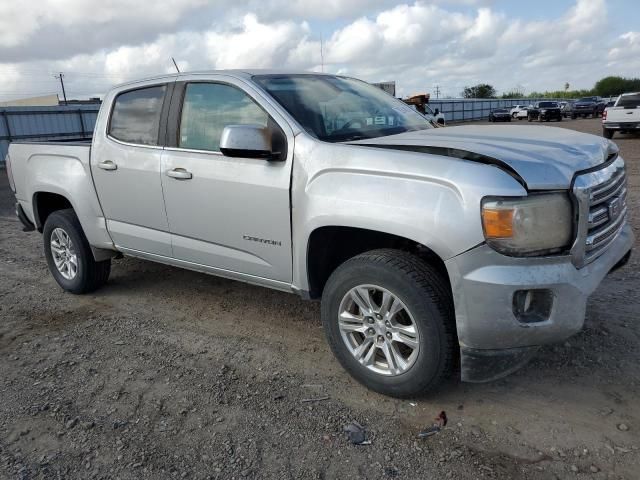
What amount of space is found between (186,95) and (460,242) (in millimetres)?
2421

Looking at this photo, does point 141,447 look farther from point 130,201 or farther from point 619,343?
point 619,343

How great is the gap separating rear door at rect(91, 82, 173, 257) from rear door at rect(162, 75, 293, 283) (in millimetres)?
142

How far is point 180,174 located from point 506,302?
2383 millimetres

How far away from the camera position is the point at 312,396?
3.24 metres

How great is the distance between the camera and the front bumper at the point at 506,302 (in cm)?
261

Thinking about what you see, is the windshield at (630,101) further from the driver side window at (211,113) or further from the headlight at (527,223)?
the headlight at (527,223)

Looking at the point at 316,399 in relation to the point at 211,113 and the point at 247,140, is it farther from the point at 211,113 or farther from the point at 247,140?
the point at 211,113

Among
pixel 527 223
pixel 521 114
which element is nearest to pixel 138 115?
pixel 527 223

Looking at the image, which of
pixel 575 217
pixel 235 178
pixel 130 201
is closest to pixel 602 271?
pixel 575 217

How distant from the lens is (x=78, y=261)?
4996 mm

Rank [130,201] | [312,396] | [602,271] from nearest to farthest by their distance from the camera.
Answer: [602,271] → [312,396] → [130,201]

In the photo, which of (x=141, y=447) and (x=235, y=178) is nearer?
(x=141, y=447)

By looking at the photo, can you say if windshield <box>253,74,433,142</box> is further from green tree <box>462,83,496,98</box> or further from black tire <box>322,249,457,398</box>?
green tree <box>462,83,496,98</box>

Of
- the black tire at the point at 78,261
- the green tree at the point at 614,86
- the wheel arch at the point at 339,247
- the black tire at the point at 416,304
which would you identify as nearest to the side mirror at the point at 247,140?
the wheel arch at the point at 339,247
